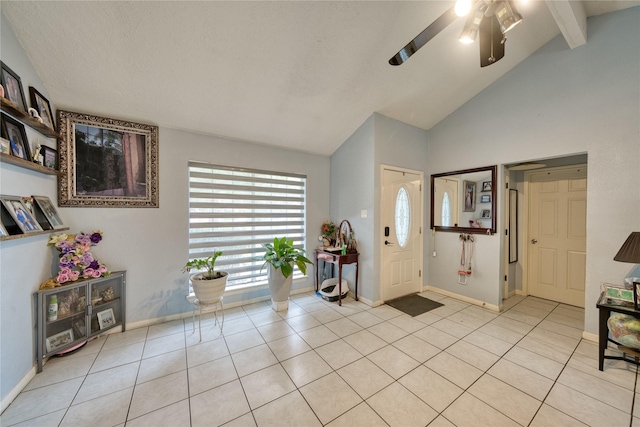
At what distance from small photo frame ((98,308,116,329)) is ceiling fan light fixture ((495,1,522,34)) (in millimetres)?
4327

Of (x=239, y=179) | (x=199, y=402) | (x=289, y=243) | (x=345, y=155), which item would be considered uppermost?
(x=345, y=155)

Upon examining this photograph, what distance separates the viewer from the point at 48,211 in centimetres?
215

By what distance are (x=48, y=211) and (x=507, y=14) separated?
13.0 feet

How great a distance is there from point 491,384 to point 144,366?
3004 mm

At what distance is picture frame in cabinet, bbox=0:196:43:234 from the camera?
5.55ft

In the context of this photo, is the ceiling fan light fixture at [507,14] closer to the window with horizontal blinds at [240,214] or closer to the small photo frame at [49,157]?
the window with horizontal blinds at [240,214]

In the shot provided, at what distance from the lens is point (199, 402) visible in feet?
5.53

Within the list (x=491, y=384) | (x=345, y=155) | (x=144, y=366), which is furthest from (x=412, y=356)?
(x=345, y=155)

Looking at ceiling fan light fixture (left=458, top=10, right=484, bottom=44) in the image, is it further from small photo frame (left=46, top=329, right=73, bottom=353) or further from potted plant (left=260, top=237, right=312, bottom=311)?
small photo frame (left=46, top=329, right=73, bottom=353)

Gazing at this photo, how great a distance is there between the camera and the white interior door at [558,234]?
3.29 m

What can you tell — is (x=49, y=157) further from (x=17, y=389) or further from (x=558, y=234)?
(x=558, y=234)

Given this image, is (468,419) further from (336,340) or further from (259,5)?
(259,5)

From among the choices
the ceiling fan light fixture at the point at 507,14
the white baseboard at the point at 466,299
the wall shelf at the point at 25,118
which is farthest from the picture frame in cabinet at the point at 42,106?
the white baseboard at the point at 466,299

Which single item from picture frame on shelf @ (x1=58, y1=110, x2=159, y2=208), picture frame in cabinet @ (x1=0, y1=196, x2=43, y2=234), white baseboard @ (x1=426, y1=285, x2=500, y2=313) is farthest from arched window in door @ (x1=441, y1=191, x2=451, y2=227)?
picture frame in cabinet @ (x1=0, y1=196, x2=43, y2=234)
